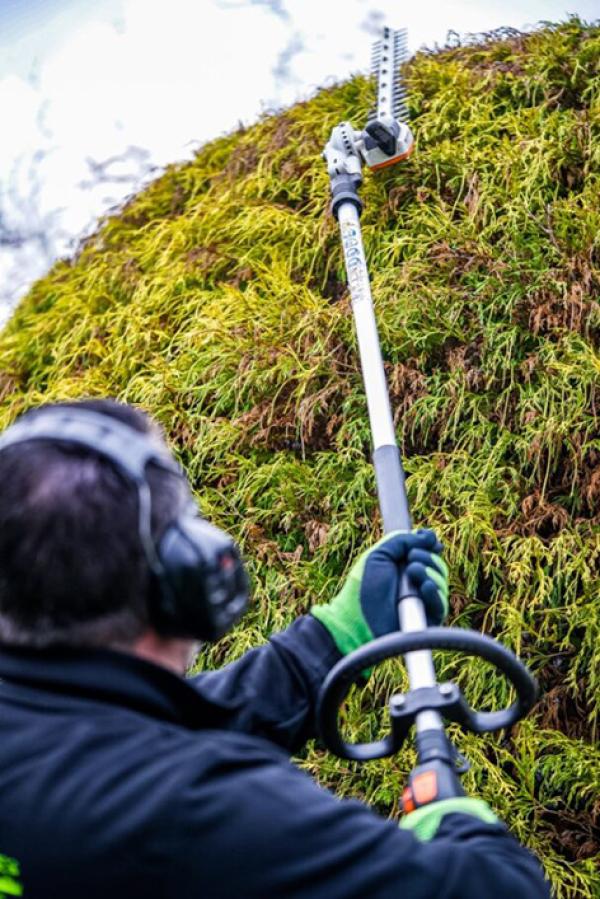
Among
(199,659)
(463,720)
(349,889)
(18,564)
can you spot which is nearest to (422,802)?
(463,720)

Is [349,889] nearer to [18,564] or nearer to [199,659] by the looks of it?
[18,564]

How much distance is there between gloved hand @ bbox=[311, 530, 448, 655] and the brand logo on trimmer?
1167 mm

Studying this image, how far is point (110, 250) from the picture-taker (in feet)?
15.6

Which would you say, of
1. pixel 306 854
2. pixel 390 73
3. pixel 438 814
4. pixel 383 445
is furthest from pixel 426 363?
pixel 306 854

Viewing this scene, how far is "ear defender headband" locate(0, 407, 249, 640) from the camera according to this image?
137 centimetres

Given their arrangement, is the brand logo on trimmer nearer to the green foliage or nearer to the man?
the green foliage

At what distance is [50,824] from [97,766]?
0.27ft

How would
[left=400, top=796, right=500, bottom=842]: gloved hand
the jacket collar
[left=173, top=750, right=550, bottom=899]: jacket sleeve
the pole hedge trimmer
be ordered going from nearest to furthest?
[left=173, top=750, right=550, bottom=899]: jacket sleeve, the jacket collar, [left=400, top=796, right=500, bottom=842]: gloved hand, the pole hedge trimmer

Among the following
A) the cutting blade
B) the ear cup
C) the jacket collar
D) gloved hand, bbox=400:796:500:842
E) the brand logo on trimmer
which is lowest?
→ gloved hand, bbox=400:796:500:842

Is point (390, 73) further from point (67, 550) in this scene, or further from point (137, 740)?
point (137, 740)

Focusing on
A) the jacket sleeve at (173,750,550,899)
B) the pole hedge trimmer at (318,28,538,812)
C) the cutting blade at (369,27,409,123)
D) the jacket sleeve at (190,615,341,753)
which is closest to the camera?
the jacket sleeve at (173,750,550,899)

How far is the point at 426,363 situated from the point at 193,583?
2244 mm

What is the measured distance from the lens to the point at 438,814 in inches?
57.9

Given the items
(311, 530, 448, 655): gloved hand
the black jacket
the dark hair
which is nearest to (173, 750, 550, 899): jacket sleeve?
the black jacket
